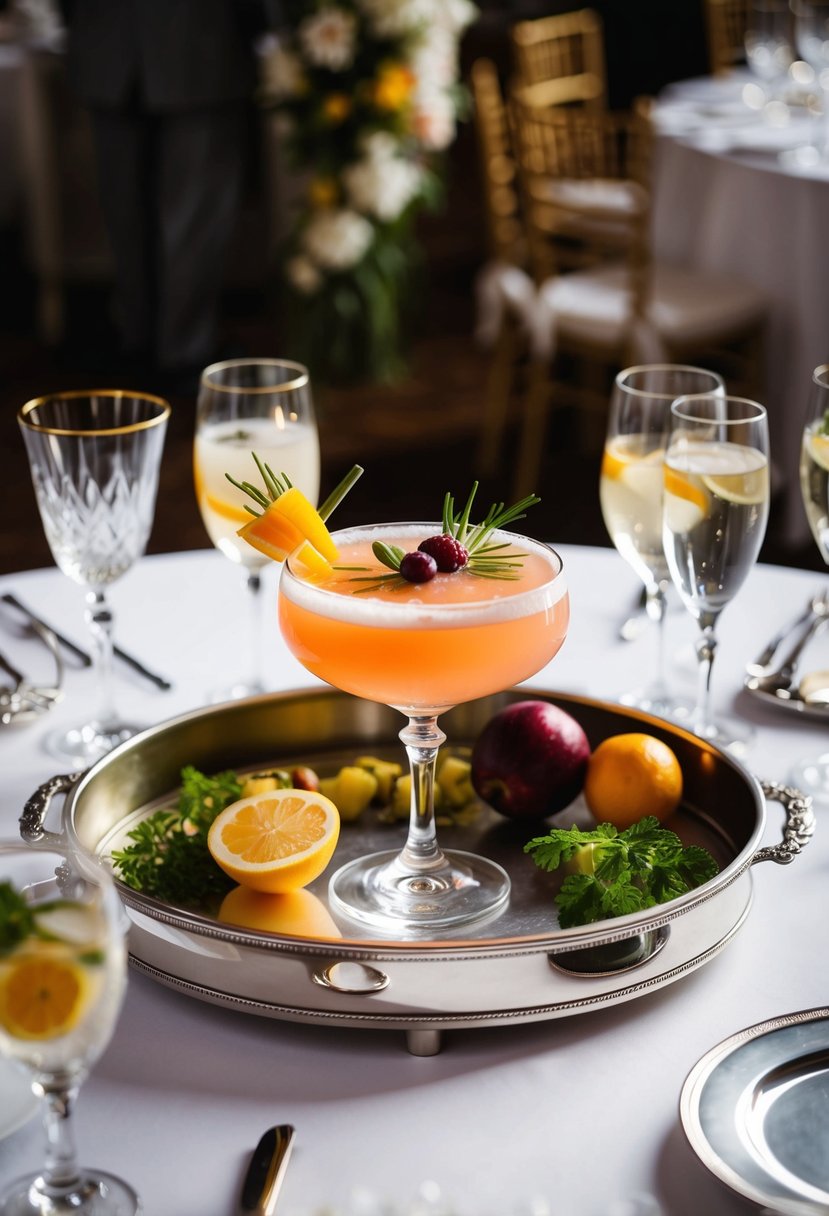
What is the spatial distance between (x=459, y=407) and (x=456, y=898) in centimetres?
396

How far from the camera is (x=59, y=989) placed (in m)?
0.59

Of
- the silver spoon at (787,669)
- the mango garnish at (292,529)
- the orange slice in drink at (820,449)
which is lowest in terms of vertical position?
the silver spoon at (787,669)

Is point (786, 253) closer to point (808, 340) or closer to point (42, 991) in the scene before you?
point (808, 340)

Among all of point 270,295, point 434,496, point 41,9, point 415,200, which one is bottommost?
point 434,496

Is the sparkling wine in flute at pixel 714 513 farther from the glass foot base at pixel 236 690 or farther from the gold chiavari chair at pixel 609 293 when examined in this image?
the gold chiavari chair at pixel 609 293

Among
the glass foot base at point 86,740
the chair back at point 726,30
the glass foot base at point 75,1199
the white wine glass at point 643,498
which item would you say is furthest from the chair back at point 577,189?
the glass foot base at point 75,1199

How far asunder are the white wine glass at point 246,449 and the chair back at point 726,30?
144 inches

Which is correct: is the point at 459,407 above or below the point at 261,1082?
below

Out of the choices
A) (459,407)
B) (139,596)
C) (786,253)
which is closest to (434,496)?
(459,407)

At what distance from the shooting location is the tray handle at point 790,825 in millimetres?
909

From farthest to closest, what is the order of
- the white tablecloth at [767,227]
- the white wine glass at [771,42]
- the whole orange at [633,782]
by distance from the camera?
the white wine glass at [771,42] < the white tablecloth at [767,227] < the whole orange at [633,782]

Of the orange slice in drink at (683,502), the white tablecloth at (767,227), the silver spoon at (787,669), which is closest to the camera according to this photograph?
the orange slice in drink at (683,502)

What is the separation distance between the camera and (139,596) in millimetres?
1460

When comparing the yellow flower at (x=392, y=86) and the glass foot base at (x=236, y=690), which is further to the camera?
the yellow flower at (x=392, y=86)
